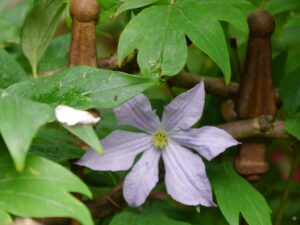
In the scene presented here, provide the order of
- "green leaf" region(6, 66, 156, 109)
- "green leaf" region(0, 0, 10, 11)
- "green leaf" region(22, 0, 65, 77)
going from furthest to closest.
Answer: "green leaf" region(0, 0, 10, 11)
"green leaf" region(22, 0, 65, 77)
"green leaf" region(6, 66, 156, 109)

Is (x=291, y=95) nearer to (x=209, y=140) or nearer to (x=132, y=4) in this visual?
(x=209, y=140)

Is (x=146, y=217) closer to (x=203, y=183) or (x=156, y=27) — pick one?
(x=203, y=183)

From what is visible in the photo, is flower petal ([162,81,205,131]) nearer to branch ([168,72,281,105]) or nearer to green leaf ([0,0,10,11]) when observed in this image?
branch ([168,72,281,105])

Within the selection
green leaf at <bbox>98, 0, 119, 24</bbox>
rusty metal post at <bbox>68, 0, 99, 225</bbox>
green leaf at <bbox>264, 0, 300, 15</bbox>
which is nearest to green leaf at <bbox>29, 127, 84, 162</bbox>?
rusty metal post at <bbox>68, 0, 99, 225</bbox>

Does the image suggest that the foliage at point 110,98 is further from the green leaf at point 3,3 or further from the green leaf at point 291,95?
the green leaf at point 3,3

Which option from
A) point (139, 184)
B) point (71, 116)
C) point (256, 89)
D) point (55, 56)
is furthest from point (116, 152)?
point (55, 56)

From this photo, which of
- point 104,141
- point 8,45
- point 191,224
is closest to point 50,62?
point 8,45
